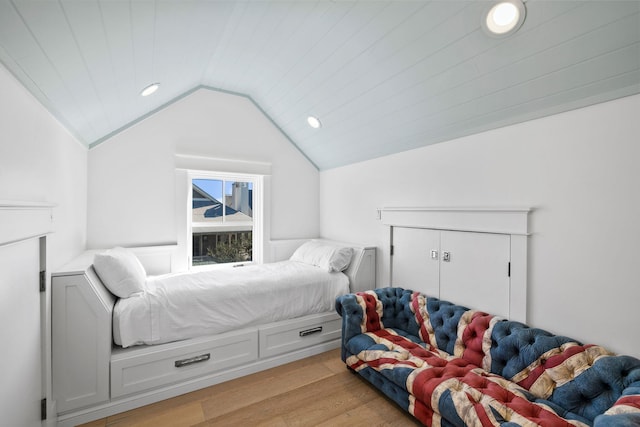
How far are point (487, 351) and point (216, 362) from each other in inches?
72.7

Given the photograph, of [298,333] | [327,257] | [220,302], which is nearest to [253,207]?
[327,257]

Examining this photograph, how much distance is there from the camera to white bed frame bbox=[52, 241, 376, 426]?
5.53 ft

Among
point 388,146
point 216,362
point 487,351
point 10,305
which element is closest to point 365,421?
point 487,351

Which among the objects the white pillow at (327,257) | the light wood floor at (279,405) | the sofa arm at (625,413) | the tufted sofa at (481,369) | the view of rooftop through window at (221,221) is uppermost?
the view of rooftop through window at (221,221)

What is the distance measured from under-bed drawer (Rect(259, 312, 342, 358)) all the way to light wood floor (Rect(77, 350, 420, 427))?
0.66 feet

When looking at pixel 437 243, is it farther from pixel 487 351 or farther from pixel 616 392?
pixel 616 392

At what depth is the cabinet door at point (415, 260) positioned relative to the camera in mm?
2410

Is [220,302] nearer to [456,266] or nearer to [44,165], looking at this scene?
[44,165]

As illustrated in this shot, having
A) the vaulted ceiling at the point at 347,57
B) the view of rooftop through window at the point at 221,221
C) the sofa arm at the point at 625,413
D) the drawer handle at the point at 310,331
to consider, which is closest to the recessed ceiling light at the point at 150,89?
the vaulted ceiling at the point at 347,57

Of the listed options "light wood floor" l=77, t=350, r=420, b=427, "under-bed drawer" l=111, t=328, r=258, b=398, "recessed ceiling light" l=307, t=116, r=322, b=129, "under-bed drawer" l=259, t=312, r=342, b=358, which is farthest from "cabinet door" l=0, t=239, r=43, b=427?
"recessed ceiling light" l=307, t=116, r=322, b=129

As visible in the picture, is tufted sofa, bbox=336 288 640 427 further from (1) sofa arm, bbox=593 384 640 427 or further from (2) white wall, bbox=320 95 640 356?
(2) white wall, bbox=320 95 640 356

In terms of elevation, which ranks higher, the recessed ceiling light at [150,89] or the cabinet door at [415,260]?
the recessed ceiling light at [150,89]

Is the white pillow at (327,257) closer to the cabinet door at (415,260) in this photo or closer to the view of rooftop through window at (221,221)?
the cabinet door at (415,260)

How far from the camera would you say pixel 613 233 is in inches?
57.9
